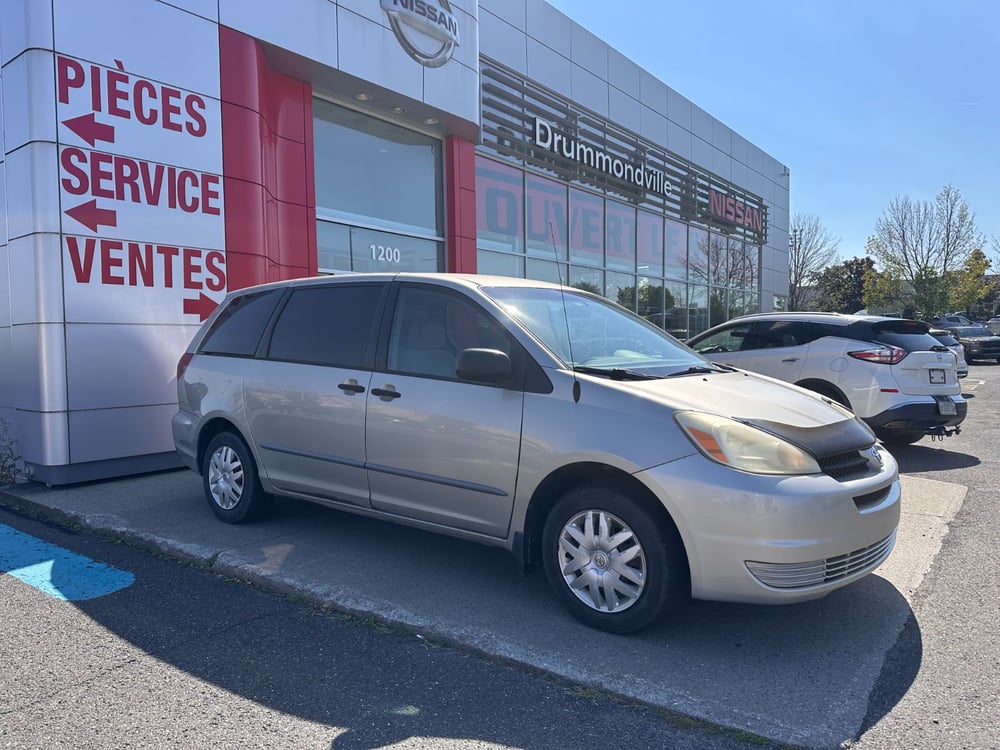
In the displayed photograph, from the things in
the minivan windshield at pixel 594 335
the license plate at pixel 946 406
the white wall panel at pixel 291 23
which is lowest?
the license plate at pixel 946 406

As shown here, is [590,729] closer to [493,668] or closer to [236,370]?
[493,668]

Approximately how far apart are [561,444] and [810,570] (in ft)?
4.14

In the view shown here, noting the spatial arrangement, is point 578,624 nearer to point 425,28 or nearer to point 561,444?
point 561,444

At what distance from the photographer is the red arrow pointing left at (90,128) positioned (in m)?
6.79

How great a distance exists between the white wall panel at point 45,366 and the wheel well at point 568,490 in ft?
17.1

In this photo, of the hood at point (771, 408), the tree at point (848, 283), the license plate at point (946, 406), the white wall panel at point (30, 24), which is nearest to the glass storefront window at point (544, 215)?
the license plate at point (946, 406)

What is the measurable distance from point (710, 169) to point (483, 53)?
11.3m

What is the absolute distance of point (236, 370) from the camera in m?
5.37

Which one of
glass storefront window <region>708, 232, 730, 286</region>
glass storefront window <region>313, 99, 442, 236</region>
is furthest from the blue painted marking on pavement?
glass storefront window <region>708, 232, 730, 286</region>

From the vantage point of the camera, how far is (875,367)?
297 inches

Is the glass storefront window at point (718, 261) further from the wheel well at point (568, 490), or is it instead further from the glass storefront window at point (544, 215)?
the wheel well at point (568, 490)

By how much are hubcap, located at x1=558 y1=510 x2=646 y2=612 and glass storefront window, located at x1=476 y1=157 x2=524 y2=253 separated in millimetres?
10267

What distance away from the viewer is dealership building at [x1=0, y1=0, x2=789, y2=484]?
22.2 ft

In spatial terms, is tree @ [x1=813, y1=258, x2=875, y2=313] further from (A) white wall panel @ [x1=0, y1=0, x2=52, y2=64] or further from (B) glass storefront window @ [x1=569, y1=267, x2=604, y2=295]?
(A) white wall panel @ [x1=0, y1=0, x2=52, y2=64]
